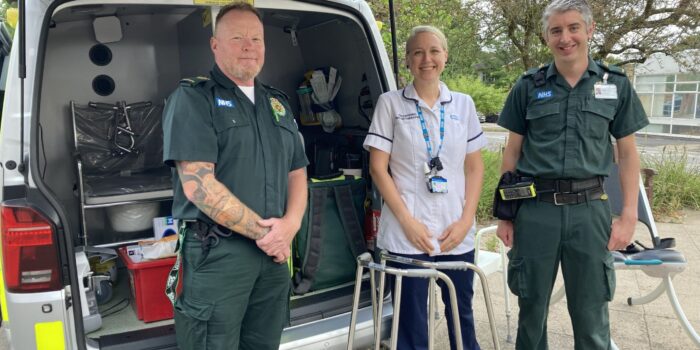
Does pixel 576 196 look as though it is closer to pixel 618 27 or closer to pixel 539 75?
pixel 539 75

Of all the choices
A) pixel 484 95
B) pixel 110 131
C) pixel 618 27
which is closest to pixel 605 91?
pixel 110 131

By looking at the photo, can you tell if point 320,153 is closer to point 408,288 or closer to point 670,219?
point 408,288

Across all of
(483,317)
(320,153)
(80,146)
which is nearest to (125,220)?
(80,146)

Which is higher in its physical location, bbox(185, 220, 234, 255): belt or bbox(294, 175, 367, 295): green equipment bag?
bbox(185, 220, 234, 255): belt

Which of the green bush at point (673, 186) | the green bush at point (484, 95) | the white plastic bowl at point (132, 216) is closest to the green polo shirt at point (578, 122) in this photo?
the white plastic bowl at point (132, 216)

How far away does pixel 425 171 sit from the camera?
231 centimetres

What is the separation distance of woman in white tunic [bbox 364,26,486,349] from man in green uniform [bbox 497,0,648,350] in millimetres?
254

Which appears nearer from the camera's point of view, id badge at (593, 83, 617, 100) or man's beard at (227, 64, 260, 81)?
man's beard at (227, 64, 260, 81)

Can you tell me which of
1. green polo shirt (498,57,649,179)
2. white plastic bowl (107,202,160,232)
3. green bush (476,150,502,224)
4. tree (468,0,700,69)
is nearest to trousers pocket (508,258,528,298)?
green polo shirt (498,57,649,179)

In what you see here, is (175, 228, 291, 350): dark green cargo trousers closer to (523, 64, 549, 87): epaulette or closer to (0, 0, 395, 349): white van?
(0, 0, 395, 349): white van

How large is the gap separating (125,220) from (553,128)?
277 cm

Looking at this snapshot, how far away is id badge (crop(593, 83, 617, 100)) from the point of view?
2.21 metres

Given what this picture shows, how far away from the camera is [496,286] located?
13.9 feet

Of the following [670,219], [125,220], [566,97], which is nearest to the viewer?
[566,97]
